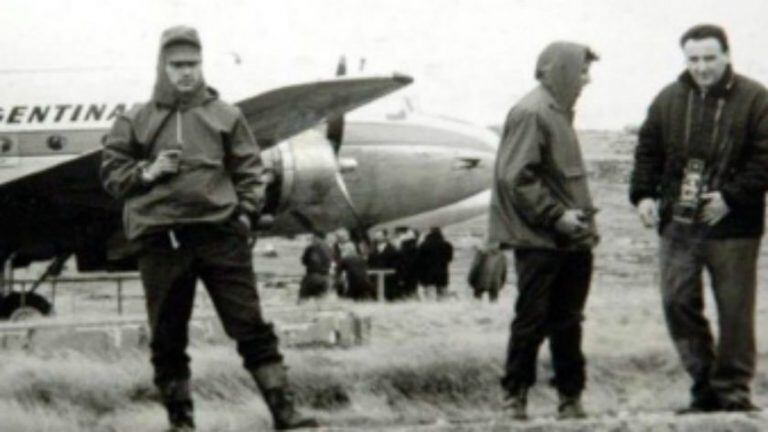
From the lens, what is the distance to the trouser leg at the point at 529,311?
248 inches

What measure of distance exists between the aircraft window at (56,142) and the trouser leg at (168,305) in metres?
10.5

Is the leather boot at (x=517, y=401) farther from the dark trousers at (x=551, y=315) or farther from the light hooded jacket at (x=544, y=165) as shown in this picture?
the light hooded jacket at (x=544, y=165)

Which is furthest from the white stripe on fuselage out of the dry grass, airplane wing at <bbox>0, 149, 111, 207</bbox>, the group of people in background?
the dry grass

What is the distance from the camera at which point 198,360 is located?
938cm

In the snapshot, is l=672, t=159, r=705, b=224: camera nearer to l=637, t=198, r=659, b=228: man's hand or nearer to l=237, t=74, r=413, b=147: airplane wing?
l=637, t=198, r=659, b=228: man's hand

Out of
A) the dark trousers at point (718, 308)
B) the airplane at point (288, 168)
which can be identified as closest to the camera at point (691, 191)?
the dark trousers at point (718, 308)

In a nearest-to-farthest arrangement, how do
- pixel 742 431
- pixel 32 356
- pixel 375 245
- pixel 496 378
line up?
pixel 742 431
pixel 496 378
pixel 32 356
pixel 375 245

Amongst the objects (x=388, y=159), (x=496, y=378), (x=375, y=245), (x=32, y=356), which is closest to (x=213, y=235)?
(x=496, y=378)

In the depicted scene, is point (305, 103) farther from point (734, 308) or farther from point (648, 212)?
point (734, 308)

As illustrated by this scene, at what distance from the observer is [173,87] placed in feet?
18.9

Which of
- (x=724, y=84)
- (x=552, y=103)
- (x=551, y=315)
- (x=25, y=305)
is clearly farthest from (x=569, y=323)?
(x=25, y=305)

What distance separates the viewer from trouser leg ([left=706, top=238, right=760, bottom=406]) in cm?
620

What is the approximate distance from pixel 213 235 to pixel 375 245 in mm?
20316

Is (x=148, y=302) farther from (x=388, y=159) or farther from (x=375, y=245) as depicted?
(x=375, y=245)
